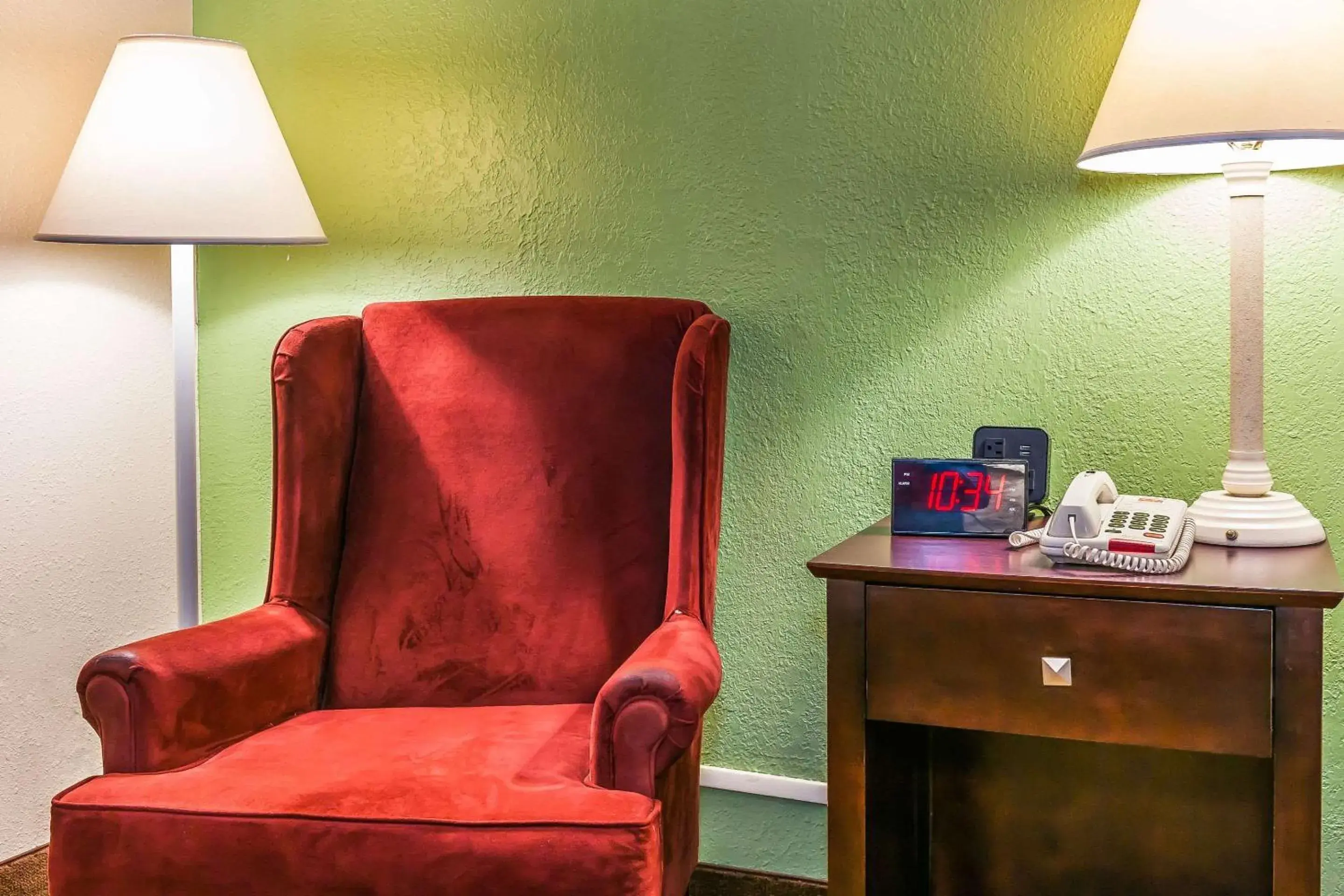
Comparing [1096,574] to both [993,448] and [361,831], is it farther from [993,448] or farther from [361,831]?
[361,831]

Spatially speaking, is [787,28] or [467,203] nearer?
[787,28]

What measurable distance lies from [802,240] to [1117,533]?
741 millimetres

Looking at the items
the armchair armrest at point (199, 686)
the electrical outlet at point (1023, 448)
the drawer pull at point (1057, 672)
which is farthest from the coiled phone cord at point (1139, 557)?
the armchair armrest at point (199, 686)

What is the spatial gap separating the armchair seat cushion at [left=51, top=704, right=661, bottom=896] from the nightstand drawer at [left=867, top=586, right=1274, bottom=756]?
0.34 meters

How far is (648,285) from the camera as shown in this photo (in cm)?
206

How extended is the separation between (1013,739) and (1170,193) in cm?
82

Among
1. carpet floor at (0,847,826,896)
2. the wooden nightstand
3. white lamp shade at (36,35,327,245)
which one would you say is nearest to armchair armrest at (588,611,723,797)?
the wooden nightstand

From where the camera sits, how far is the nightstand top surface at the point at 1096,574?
1.30m

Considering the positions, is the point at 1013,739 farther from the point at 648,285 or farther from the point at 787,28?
the point at 787,28

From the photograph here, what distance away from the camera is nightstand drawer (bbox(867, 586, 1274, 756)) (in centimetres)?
132

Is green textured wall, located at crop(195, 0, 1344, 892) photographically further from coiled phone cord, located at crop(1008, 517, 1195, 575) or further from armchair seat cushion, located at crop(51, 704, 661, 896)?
armchair seat cushion, located at crop(51, 704, 661, 896)

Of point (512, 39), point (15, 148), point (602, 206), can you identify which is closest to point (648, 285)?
point (602, 206)

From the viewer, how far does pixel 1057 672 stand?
138cm

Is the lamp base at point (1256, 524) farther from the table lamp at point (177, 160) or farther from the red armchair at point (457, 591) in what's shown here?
the table lamp at point (177, 160)
